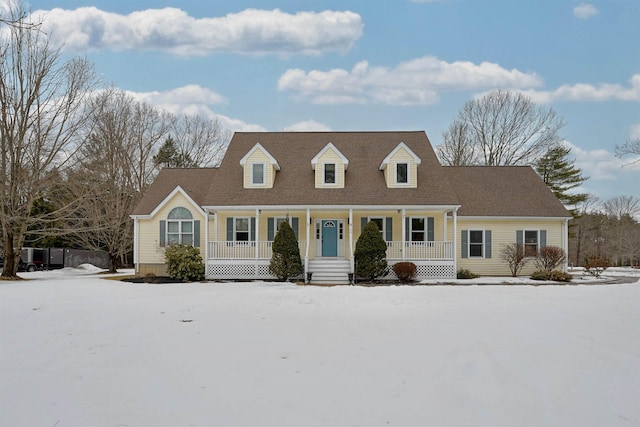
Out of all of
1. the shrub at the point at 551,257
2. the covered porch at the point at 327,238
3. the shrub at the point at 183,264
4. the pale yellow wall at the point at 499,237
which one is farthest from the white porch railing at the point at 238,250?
the shrub at the point at 551,257

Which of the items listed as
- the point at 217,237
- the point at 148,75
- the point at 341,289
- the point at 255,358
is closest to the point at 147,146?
the point at 148,75

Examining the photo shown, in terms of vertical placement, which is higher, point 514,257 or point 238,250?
point 238,250

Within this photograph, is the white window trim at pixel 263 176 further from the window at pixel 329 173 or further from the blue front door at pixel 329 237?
the blue front door at pixel 329 237

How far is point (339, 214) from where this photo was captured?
2255cm

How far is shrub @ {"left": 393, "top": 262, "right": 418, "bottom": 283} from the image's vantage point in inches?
787

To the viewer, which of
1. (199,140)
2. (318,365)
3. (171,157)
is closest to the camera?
(318,365)

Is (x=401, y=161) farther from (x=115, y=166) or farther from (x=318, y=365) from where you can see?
(x=115, y=166)

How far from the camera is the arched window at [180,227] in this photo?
2309 centimetres

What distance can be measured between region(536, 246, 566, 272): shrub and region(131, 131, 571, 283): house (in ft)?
5.09

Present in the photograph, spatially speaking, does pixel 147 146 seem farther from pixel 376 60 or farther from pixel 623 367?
pixel 623 367

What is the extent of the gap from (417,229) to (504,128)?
1781 cm

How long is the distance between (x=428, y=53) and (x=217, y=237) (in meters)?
12.8

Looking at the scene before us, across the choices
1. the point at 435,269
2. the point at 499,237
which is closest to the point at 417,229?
the point at 435,269

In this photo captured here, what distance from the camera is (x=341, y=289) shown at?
16.5m
